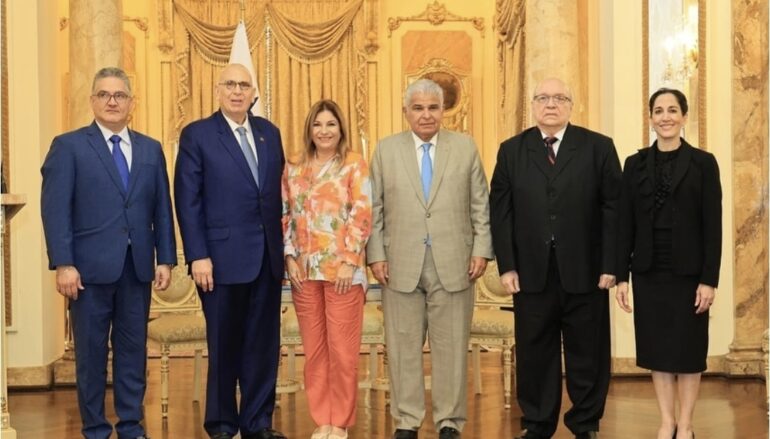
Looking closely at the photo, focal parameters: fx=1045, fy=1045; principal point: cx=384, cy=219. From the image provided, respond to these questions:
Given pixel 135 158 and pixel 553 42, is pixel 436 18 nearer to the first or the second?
pixel 553 42

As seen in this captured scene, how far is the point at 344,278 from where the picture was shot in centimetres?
504

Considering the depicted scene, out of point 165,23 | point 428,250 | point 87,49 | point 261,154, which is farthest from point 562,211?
point 165,23

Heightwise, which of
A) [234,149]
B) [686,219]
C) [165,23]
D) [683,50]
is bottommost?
[686,219]

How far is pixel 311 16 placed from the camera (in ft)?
40.1

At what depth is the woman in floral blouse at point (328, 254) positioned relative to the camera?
16.6 feet

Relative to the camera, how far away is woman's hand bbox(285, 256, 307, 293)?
5.12 metres

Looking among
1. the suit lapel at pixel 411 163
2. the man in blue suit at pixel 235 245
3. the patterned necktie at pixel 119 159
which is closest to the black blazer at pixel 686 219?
the suit lapel at pixel 411 163

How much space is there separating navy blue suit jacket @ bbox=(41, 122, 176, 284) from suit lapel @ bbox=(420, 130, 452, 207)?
1329 mm

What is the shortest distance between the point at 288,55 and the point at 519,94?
3095mm

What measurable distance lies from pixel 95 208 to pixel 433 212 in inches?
63.6

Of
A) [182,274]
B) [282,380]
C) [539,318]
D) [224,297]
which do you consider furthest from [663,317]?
[182,274]

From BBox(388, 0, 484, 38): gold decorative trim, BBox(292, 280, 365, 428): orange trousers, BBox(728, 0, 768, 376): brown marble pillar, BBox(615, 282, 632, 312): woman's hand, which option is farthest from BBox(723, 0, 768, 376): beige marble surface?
BBox(388, 0, 484, 38): gold decorative trim

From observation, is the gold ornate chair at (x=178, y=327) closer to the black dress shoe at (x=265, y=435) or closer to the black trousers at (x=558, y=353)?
the black dress shoe at (x=265, y=435)

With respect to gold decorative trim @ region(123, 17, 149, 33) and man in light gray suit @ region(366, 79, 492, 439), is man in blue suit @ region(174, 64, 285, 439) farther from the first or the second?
gold decorative trim @ region(123, 17, 149, 33)
